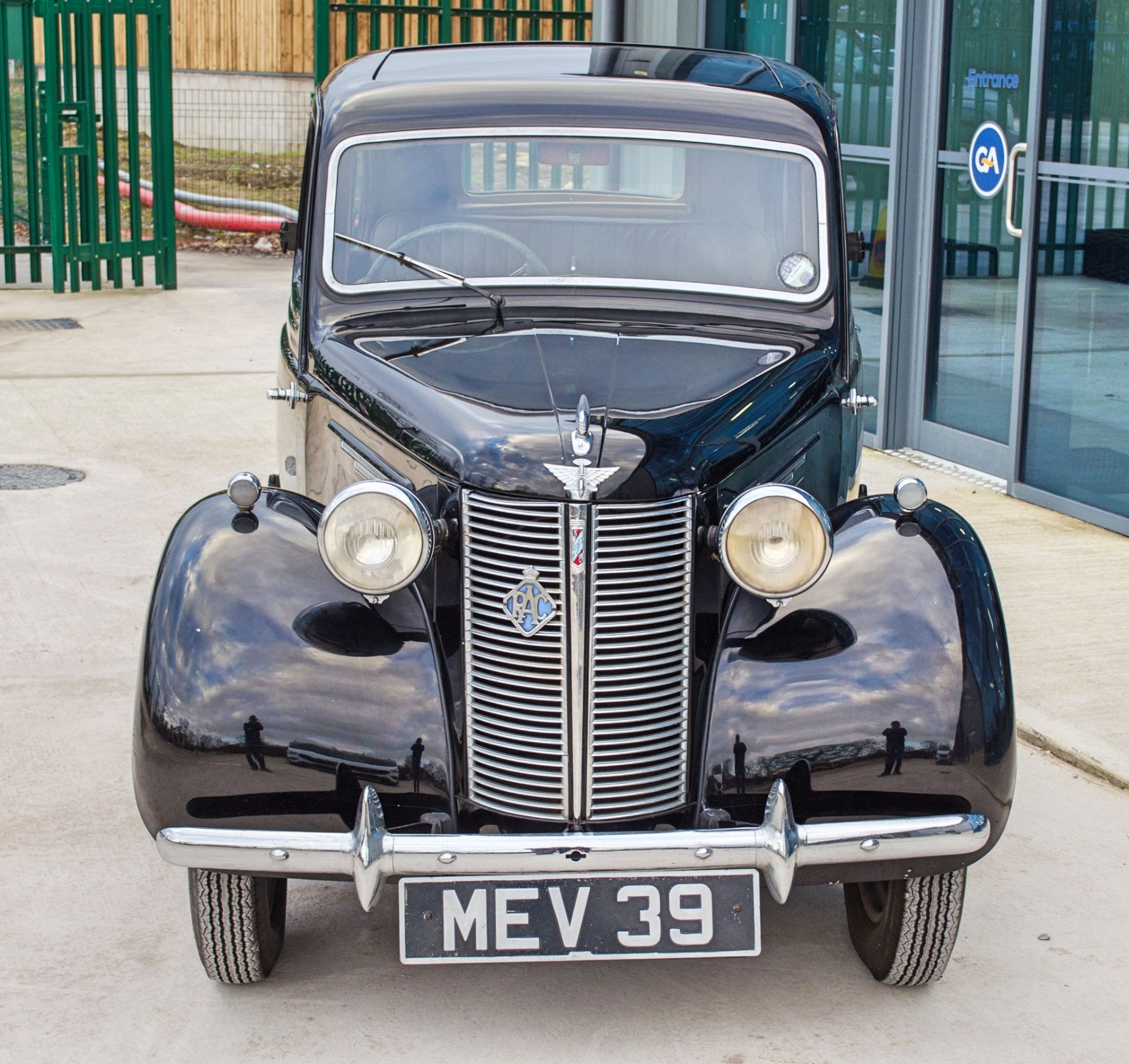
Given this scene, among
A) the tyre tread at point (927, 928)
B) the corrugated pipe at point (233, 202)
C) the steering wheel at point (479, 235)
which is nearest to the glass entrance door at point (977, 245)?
the steering wheel at point (479, 235)

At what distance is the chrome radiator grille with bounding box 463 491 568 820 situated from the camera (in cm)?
323

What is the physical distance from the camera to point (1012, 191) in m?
7.65

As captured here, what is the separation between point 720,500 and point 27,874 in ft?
6.89

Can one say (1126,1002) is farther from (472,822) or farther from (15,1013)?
(15,1013)

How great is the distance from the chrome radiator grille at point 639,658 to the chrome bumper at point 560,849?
0.77ft

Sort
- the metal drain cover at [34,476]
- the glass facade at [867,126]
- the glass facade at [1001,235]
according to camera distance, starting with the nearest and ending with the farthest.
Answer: the glass facade at [1001,235] < the metal drain cover at [34,476] < the glass facade at [867,126]

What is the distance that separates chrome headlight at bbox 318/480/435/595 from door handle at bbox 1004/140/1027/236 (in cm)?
521

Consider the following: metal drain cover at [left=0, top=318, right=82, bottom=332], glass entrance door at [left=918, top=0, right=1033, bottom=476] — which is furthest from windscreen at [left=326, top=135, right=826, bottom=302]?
metal drain cover at [left=0, top=318, right=82, bottom=332]

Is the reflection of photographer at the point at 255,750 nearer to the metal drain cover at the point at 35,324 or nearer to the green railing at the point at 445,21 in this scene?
the green railing at the point at 445,21

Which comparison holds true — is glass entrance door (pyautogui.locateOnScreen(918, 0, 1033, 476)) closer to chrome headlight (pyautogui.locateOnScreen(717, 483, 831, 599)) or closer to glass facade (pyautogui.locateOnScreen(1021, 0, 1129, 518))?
glass facade (pyautogui.locateOnScreen(1021, 0, 1129, 518))

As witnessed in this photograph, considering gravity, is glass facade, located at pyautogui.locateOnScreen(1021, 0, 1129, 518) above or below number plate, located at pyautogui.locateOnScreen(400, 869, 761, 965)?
above

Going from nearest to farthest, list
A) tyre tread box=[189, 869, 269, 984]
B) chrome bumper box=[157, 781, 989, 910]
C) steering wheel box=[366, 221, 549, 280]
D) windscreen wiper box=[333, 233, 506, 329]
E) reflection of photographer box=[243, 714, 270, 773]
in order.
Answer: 1. chrome bumper box=[157, 781, 989, 910]
2. reflection of photographer box=[243, 714, 270, 773]
3. tyre tread box=[189, 869, 269, 984]
4. windscreen wiper box=[333, 233, 506, 329]
5. steering wheel box=[366, 221, 549, 280]

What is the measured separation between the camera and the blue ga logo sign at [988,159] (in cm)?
779

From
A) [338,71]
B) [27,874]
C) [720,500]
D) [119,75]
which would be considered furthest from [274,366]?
[119,75]
